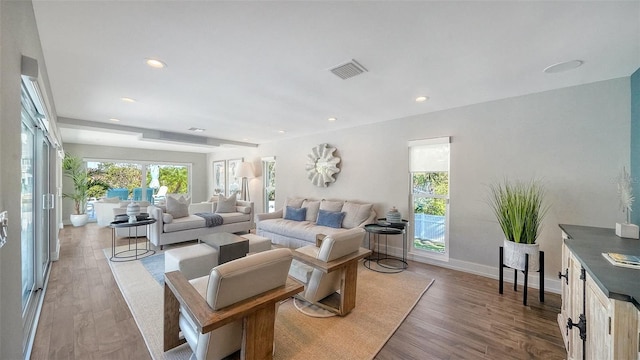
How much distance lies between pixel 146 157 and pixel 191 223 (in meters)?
4.98

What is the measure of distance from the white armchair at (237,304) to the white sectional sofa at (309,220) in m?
2.42

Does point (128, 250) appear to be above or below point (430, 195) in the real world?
below

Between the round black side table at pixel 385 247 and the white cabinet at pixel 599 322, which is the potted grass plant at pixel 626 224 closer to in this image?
the white cabinet at pixel 599 322

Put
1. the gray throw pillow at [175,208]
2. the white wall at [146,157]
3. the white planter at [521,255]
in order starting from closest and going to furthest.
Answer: the white planter at [521,255] < the gray throw pillow at [175,208] < the white wall at [146,157]

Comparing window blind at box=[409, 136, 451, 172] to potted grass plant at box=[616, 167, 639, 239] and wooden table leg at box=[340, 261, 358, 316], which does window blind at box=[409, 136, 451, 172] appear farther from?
wooden table leg at box=[340, 261, 358, 316]

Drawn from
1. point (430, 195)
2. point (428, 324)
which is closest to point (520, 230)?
point (430, 195)

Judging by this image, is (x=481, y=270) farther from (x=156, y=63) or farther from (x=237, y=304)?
(x=156, y=63)

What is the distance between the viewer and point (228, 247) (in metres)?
2.93

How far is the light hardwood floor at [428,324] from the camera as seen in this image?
6.18ft

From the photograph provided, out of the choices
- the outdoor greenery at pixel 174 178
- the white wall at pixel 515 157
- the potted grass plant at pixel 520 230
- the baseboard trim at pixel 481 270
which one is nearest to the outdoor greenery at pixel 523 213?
the potted grass plant at pixel 520 230

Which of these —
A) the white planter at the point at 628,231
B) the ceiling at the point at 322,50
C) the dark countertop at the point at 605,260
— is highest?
the ceiling at the point at 322,50

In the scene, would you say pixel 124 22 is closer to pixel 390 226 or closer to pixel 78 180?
pixel 390 226

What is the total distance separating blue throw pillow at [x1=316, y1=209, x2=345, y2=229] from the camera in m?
4.41

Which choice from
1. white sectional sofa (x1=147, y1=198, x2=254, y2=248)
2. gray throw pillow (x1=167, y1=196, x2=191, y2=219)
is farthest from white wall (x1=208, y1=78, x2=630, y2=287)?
gray throw pillow (x1=167, y1=196, x2=191, y2=219)
